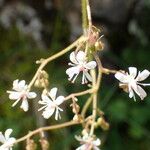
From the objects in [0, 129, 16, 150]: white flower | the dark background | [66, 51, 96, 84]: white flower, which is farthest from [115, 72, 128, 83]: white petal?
the dark background

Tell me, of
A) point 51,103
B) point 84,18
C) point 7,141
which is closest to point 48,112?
point 51,103

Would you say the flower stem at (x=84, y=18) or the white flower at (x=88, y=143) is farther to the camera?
the flower stem at (x=84, y=18)

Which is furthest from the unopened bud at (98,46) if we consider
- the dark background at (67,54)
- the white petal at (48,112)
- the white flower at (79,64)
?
the dark background at (67,54)

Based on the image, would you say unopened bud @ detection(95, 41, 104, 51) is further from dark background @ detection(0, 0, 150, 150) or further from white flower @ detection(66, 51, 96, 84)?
dark background @ detection(0, 0, 150, 150)

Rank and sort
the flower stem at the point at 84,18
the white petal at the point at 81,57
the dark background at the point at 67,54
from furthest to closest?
the dark background at the point at 67,54 < the flower stem at the point at 84,18 < the white petal at the point at 81,57

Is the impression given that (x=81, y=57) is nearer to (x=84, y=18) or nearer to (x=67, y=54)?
(x=84, y=18)

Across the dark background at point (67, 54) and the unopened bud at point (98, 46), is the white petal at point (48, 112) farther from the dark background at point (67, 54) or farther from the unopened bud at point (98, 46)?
the dark background at point (67, 54)

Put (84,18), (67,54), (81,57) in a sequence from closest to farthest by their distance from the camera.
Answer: (81,57) < (84,18) < (67,54)

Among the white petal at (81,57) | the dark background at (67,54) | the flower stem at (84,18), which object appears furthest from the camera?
the dark background at (67,54)

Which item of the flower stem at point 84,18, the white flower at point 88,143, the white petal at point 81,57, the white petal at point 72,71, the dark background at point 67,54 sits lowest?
the white flower at point 88,143

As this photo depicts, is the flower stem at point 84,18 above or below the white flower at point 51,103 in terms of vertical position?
above

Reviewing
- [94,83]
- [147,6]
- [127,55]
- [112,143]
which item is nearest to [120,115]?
[112,143]
